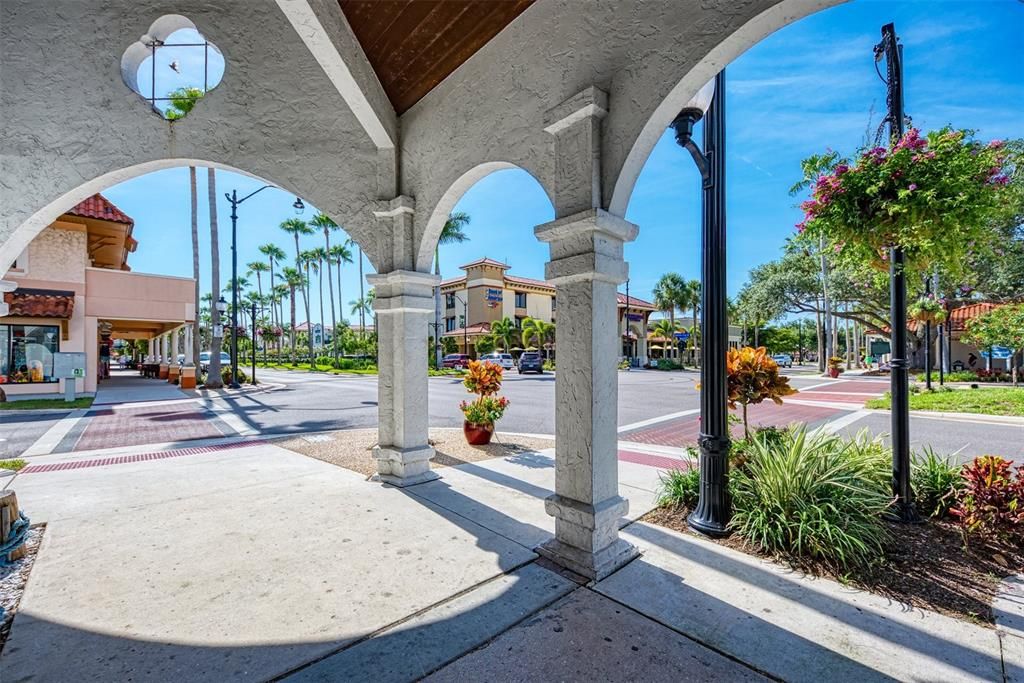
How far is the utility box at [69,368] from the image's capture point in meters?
14.7

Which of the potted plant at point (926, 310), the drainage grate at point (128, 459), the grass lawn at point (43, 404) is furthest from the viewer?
the potted plant at point (926, 310)

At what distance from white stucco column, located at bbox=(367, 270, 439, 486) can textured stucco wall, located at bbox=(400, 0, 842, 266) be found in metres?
1.08

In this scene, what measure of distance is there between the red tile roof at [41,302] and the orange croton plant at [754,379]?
2100 cm

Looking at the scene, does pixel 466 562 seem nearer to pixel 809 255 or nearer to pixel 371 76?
pixel 809 255

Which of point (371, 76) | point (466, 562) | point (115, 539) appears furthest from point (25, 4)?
point (466, 562)

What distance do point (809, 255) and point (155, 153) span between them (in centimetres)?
672

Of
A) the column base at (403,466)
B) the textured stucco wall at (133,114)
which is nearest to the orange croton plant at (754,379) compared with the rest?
the column base at (403,466)

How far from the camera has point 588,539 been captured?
3.31 m

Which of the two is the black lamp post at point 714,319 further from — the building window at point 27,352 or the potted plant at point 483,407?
the building window at point 27,352

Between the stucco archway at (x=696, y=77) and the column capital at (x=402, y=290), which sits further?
the column capital at (x=402, y=290)

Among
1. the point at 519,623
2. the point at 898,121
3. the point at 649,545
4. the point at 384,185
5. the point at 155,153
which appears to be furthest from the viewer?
the point at 384,185

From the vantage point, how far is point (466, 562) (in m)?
3.50

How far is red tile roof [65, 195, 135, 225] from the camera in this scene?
50.2 ft

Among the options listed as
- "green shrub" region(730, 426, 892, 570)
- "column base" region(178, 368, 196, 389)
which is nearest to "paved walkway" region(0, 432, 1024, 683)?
"green shrub" region(730, 426, 892, 570)
